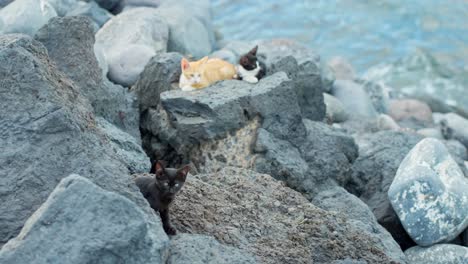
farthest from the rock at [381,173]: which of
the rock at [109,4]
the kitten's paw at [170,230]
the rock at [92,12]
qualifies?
the rock at [109,4]

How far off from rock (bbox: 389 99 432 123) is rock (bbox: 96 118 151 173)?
278 inches

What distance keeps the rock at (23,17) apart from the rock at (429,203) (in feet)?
12.8

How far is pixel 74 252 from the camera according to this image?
334 cm

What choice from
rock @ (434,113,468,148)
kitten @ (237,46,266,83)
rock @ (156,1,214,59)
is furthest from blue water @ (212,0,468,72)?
kitten @ (237,46,266,83)

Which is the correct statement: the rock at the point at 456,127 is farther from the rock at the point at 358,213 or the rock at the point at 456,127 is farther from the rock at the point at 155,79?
the rock at the point at 155,79

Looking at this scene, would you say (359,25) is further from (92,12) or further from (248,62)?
(248,62)

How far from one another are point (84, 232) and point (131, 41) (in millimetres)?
5792

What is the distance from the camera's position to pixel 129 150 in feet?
18.7

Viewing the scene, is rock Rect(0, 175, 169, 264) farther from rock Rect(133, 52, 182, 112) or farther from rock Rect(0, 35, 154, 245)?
rock Rect(133, 52, 182, 112)

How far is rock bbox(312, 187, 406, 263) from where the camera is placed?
17.0 ft

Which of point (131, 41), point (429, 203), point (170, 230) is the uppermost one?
point (170, 230)

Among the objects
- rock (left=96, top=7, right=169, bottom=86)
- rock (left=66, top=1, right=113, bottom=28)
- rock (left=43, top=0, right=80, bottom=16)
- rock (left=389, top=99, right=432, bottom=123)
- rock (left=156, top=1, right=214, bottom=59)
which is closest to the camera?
rock (left=96, top=7, right=169, bottom=86)

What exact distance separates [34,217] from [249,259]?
4.02 ft

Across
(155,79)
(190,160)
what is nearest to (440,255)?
(190,160)
